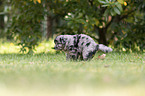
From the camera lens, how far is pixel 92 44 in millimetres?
5320

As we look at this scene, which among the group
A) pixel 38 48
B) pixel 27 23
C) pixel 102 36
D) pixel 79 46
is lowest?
pixel 38 48

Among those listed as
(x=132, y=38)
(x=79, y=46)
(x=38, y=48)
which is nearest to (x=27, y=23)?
(x=38, y=48)

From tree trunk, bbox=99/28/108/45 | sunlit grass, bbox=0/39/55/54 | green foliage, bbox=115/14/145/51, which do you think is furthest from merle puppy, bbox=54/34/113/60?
tree trunk, bbox=99/28/108/45

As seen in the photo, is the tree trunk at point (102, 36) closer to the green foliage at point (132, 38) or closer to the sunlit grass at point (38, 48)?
the green foliage at point (132, 38)

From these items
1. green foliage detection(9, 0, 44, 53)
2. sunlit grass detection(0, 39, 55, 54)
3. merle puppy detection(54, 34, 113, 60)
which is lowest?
sunlit grass detection(0, 39, 55, 54)

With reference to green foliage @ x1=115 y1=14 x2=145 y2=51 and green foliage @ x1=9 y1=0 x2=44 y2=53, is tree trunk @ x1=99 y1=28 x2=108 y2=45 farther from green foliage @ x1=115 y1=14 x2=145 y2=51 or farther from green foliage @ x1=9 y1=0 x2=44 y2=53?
green foliage @ x1=9 y1=0 x2=44 y2=53

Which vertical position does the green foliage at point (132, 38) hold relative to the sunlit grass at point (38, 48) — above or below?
above

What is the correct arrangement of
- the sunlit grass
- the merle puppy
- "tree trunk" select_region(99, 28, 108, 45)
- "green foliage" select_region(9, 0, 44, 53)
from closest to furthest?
the merle puppy < "green foliage" select_region(9, 0, 44, 53) < the sunlit grass < "tree trunk" select_region(99, 28, 108, 45)

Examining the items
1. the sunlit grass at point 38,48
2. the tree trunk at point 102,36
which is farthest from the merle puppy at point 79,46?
the tree trunk at point 102,36

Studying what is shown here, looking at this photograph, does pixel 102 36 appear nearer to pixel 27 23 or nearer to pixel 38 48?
pixel 38 48

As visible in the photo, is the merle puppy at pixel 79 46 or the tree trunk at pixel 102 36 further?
the tree trunk at pixel 102 36

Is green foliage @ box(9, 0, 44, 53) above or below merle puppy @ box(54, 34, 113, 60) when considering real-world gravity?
above

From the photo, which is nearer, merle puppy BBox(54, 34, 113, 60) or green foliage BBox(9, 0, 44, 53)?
merle puppy BBox(54, 34, 113, 60)

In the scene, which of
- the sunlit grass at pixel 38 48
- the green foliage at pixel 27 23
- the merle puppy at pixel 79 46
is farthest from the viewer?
the sunlit grass at pixel 38 48
